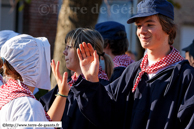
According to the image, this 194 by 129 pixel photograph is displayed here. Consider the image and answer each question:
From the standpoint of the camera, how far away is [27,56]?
2.16 meters

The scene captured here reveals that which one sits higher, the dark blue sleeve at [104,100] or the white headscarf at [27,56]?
the white headscarf at [27,56]

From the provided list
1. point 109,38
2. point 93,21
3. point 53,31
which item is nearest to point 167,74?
point 109,38

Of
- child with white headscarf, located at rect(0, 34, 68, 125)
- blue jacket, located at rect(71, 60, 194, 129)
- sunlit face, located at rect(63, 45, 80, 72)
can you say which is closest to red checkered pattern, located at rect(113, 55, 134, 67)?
sunlit face, located at rect(63, 45, 80, 72)

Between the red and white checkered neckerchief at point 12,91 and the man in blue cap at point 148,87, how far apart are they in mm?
463

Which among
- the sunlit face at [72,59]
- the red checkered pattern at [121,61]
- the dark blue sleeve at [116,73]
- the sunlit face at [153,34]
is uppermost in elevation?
the sunlit face at [153,34]

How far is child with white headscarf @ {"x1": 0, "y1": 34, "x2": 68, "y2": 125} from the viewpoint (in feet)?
6.20

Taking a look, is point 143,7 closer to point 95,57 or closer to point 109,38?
point 95,57

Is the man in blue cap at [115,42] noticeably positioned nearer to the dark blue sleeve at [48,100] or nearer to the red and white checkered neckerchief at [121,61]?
the red and white checkered neckerchief at [121,61]

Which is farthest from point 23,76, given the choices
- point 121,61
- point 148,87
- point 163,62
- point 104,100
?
point 121,61

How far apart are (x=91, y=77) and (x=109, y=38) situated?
1.62 meters

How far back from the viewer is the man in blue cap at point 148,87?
7.30ft

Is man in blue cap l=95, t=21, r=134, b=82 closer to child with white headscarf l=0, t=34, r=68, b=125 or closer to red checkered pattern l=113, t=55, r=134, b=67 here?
red checkered pattern l=113, t=55, r=134, b=67

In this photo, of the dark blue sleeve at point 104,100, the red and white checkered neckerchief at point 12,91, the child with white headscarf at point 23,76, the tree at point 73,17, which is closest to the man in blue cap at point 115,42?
the tree at point 73,17

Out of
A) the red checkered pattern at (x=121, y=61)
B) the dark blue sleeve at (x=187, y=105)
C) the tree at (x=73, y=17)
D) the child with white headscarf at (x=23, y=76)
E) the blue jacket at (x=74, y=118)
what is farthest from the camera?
the tree at (x=73, y=17)
